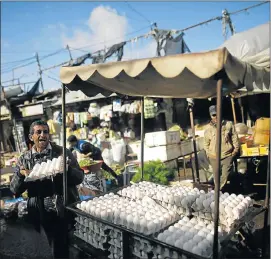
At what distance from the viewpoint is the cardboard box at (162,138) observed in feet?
25.8

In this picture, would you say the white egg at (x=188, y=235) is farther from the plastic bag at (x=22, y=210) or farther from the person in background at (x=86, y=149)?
the plastic bag at (x=22, y=210)

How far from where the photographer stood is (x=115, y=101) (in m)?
11.9

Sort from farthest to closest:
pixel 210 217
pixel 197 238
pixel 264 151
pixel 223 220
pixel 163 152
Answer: pixel 163 152, pixel 264 151, pixel 210 217, pixel 223 220, pixel 197 238

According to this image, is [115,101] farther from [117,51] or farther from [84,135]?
[117,51]

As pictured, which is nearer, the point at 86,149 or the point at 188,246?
the point at 188,246

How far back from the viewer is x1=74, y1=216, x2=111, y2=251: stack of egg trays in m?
2.78

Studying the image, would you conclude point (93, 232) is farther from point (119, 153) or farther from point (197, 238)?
point (119, 153)

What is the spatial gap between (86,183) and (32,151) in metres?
2.25

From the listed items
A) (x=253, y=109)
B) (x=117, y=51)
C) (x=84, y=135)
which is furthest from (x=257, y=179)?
(x=117, y=51)

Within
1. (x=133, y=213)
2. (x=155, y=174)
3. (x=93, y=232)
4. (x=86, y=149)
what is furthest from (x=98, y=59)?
(x=133, y=213)

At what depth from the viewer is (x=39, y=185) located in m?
3.22

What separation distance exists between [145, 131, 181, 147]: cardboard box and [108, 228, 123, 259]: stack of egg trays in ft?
17.3

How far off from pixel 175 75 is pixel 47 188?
2.28 m

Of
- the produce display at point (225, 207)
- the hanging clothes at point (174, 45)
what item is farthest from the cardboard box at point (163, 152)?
the hanging clothes at point (174, 45)
